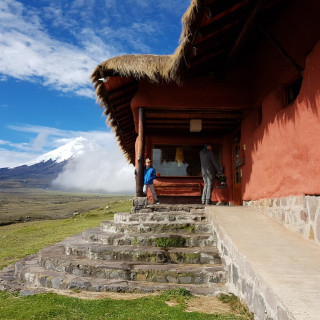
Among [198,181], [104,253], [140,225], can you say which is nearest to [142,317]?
[104,253]

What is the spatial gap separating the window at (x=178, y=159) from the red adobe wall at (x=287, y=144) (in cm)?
268

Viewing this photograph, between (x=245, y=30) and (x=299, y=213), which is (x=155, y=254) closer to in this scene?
(x=299, y=213)

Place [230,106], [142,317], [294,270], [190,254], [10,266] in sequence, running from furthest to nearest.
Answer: [230,106] < [10,266] < [190,254] < [142,317] < [294,270]

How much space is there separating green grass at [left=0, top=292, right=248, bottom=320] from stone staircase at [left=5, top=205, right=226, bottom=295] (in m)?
0.49

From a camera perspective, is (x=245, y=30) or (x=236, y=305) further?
(x=245, y=30)

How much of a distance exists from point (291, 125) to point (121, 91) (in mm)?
4740

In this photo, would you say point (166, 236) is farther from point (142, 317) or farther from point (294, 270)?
point (294, 270)

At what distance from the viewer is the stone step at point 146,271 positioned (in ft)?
15.3

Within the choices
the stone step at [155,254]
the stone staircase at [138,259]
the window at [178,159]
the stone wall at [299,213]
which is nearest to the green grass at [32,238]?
the stone staircase at [138,259]

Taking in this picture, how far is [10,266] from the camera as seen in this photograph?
653 centimetres

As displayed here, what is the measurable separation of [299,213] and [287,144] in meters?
1.33

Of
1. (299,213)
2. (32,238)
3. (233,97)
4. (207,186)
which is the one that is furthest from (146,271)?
(32,238)

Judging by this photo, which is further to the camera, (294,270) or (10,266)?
(10,266)

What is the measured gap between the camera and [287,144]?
5516mm
